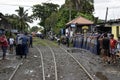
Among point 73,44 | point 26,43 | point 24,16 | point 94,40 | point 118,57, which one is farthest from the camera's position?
point 24,16

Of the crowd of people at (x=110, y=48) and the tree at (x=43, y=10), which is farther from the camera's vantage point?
the tree at (x=43, y=10)

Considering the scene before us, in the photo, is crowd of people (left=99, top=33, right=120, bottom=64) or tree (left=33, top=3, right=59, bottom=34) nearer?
crowd of people (left=99, top=33, right=120, bottom=64)

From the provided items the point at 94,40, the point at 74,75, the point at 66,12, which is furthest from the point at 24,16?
the point at 74,75

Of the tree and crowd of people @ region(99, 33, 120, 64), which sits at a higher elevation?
the tree

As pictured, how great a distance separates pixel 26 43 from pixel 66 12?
50.7 meters

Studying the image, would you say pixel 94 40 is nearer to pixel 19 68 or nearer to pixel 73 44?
pixel 19 68

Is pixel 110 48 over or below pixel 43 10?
A: below

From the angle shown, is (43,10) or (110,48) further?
(43,10)

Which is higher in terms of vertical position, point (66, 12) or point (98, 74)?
point (66, 12)

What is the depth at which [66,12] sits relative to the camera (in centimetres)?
7725

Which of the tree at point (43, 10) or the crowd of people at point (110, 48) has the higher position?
the tree at point (43, 10)

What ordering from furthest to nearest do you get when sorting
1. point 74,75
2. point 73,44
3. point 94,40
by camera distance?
point 73,44 < point 94,40 < point 74,75

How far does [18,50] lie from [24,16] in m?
70.1

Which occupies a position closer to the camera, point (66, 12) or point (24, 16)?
point (66, 12)
